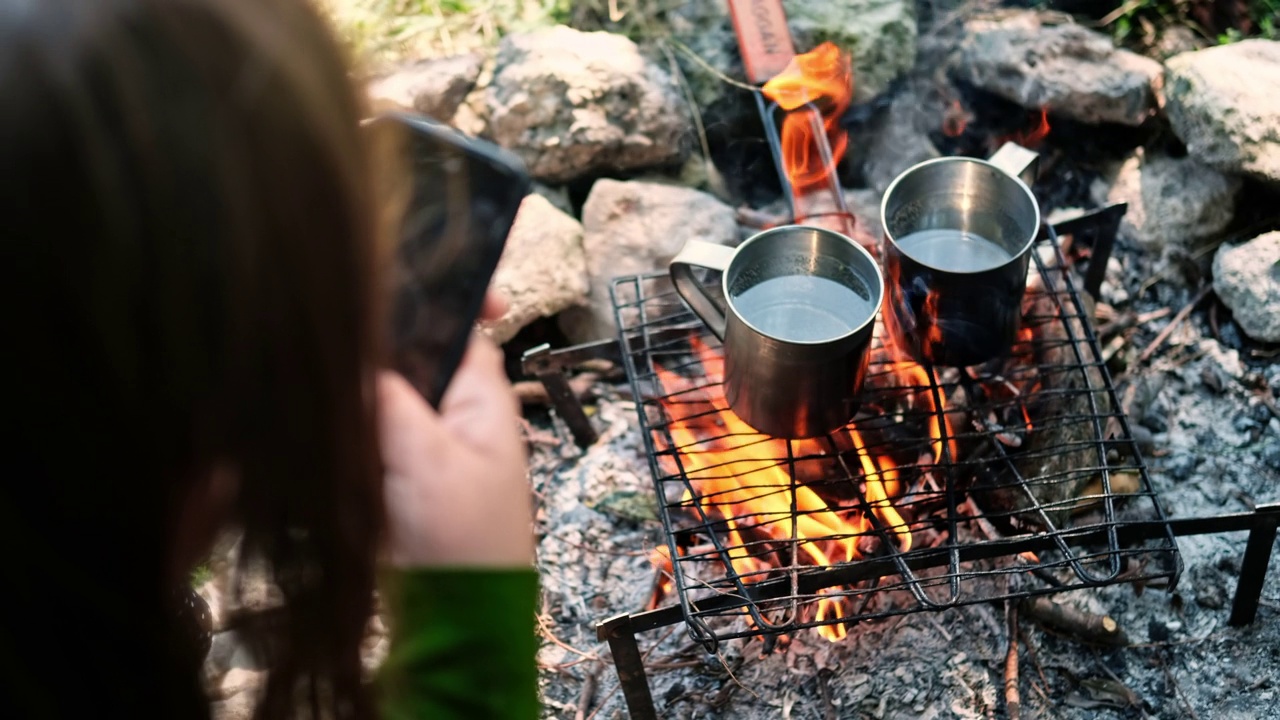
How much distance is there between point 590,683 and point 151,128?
164 cm

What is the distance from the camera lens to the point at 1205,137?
255 cm

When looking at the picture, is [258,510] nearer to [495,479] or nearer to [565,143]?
[495,479]

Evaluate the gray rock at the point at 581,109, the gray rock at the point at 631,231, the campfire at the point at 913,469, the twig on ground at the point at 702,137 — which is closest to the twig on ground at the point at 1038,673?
the campfire at the point at 913,469

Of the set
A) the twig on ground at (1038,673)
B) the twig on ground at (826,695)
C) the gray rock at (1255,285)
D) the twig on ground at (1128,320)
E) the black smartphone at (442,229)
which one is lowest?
the twig on ground at (1038,673)

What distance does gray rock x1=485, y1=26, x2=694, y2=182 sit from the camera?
8.94 ft

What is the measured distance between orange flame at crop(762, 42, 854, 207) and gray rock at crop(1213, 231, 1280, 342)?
1005 millimetres

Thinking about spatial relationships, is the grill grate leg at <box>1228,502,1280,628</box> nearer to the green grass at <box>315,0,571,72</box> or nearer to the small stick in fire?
the small stick in fire

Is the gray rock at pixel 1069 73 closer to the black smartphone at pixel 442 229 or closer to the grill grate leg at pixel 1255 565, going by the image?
the grill grate leg at pixel 1255 565

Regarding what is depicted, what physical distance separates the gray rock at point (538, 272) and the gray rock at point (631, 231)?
5cm

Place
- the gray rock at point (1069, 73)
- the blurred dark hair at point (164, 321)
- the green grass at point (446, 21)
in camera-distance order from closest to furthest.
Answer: the blurred dark hair at point (164, 321) → the gray rock at point (1069, 73) → the green grass at point (446, 21)

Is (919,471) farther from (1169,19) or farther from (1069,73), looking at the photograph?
(1169,19)

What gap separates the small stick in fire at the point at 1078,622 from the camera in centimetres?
203

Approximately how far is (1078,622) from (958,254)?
2.50 ft

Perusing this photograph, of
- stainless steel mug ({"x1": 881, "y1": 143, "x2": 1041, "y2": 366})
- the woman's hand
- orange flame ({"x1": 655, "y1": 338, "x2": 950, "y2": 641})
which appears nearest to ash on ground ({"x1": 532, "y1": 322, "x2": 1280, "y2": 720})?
orange flame ({"x1": 655, "y1": 338, "x2": 950, "y2": 641})
